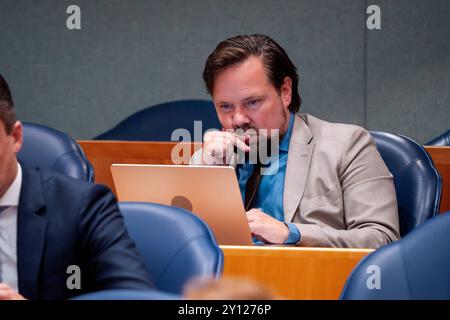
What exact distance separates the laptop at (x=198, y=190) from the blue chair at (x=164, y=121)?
2.45m

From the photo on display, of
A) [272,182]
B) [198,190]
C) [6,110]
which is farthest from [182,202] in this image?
[6,110]

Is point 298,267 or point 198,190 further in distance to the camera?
point 198,190

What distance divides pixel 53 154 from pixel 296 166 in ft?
2.26

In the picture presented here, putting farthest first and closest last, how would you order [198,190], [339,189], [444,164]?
[444,164]
[339,189]
[198,190]

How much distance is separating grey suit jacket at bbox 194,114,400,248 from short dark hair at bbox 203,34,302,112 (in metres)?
0.18

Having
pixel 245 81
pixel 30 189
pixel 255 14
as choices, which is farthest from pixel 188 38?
pixel 30 189

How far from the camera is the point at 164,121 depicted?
456 cm

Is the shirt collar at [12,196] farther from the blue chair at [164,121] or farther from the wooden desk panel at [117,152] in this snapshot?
the blue chair at [164,121]

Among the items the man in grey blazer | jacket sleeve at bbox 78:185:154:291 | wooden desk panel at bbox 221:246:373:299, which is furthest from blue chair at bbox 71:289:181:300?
the man in grey blazer

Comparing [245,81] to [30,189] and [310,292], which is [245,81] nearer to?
[310,292]

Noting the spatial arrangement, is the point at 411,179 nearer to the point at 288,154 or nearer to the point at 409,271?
the point at 288,154

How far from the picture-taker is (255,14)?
15.9 ft

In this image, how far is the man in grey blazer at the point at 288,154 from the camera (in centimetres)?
219
